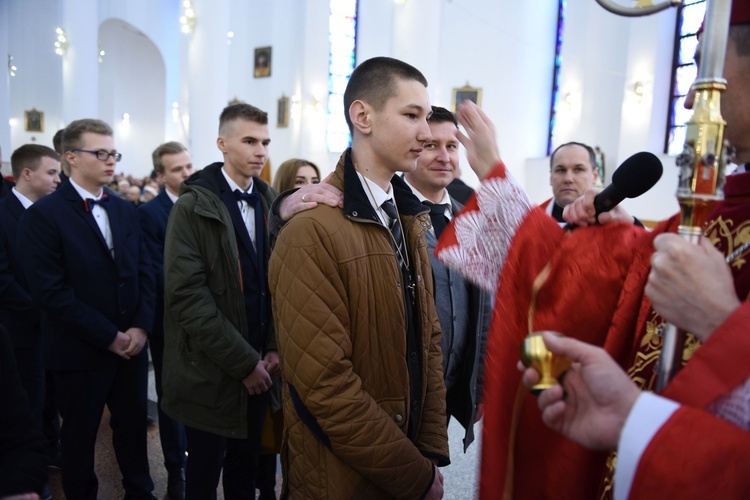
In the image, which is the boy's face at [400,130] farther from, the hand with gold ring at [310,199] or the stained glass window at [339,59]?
the stained glass window at [339,59]

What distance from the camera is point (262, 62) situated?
1705cm

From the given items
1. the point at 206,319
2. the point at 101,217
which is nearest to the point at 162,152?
the point at 101,217

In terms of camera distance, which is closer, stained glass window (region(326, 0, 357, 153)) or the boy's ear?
the boy's ear

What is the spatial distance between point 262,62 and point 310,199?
1669 centimetres

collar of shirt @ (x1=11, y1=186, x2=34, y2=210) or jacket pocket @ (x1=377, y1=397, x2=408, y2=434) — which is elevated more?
collar of shirt @ (x1=11, y1=186, x2=34, y2=210)

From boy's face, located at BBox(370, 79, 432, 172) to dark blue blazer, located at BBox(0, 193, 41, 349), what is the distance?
8.46 ft

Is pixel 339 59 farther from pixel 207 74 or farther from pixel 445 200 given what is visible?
pixel 445 200

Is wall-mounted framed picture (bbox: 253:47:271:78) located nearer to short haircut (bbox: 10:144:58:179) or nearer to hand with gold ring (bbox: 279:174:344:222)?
short haircut (bbox: 10:144:58:179)

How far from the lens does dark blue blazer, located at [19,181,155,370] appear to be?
8.53ft

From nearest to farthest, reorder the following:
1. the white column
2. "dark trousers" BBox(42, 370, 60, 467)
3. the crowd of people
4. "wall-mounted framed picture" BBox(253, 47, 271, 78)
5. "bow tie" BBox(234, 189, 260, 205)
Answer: the crowd of people < "bow tie" BBox(234, 189, 260, 205) < "dark trousers" BBox(42, 370, 60, 467) < the white column < "wall-mounted framed picture" BBox(253, 47, 271, 78)

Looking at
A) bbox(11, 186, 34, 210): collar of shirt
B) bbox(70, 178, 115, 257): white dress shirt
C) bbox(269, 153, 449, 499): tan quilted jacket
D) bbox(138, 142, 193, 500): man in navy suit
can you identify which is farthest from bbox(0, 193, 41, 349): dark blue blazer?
bbox(269, 153, 449, 499): tan quilted jacket

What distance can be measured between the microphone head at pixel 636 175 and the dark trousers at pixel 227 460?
1.95m

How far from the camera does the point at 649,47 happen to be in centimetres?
1049

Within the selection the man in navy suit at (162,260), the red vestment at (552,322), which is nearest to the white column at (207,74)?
the man in navy suit at (162,260)
